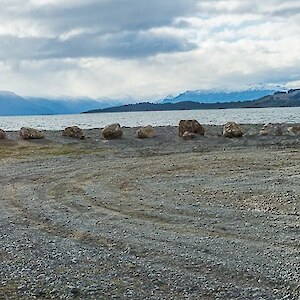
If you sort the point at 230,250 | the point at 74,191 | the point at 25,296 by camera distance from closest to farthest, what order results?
the point at 25,296, the point at 230,250, the point at 74,191

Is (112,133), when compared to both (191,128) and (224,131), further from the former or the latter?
(224,131)

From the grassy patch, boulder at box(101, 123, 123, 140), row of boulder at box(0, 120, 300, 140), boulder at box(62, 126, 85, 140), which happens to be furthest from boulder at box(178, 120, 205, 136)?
the grassy patch

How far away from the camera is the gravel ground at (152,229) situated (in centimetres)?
913

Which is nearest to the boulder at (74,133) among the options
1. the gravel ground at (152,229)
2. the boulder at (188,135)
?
the boulder at (188,135)

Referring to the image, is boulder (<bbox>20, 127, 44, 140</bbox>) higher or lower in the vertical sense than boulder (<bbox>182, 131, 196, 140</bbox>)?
higher

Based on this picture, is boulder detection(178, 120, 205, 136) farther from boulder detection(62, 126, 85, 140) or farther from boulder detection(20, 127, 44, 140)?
boulder detection(20, 127, 44, 140)

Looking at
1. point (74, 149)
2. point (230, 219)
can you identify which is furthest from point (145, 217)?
point (74, 149)

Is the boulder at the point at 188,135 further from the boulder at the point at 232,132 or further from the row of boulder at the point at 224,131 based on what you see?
the boulder at the point at 232,132

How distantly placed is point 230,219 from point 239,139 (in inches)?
1070

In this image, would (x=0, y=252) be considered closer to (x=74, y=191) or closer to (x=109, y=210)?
(x=109, y=210)

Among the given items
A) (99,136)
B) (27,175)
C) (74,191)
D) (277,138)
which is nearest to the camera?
(74,191)

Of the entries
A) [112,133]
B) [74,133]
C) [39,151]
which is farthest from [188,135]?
[39,151]

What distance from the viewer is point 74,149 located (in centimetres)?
3538

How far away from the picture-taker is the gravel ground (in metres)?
9.13
